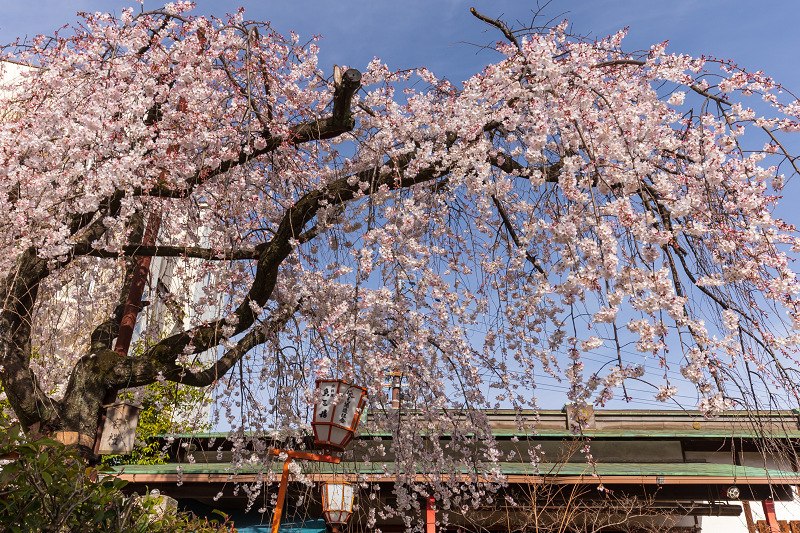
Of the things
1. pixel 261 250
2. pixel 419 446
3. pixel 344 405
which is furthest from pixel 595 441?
pixel 261 250

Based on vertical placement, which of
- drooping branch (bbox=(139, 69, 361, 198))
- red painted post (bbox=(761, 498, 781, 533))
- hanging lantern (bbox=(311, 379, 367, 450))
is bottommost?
red painted post (bbox=(761, 498, 781, 533))

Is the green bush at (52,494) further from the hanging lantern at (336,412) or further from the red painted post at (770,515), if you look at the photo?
the red painted post at (770,515)

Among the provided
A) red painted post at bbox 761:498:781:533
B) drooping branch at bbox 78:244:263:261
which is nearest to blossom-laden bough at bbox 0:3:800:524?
drooping branch at bbox 78:244:263:261

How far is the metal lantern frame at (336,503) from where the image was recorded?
25.4ft

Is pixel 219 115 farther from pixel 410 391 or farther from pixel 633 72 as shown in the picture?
pixel 633 72

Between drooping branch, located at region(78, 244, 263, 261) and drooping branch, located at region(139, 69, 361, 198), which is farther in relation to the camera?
drooping branch, located at region(78, 244, 263, 261)

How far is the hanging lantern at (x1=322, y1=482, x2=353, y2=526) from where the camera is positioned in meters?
7.74

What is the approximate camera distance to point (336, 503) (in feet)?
25.5

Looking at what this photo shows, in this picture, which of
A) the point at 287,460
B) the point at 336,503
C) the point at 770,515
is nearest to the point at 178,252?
the point at 287,460

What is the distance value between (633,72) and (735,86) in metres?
0.81

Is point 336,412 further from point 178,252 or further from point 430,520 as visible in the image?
point 430,520

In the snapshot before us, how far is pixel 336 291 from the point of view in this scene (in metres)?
5.15

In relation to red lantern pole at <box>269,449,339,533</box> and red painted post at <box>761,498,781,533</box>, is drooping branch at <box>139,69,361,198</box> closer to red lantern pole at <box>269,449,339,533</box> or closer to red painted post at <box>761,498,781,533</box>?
red lantern pole at <box>269,449,339,533</box>

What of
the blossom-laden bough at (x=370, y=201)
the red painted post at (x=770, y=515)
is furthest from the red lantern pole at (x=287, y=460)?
the red painted post at (x=770, y=515)
